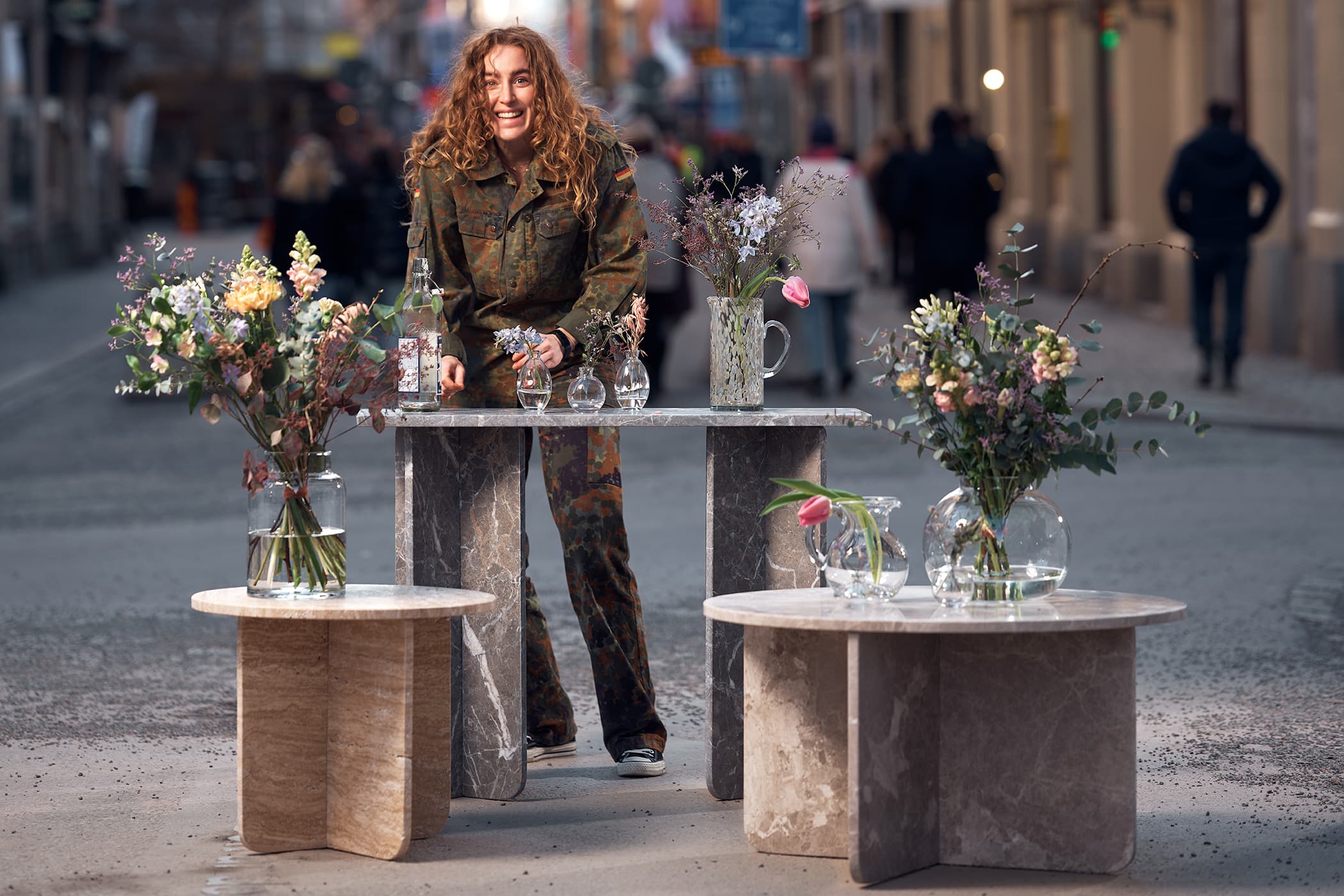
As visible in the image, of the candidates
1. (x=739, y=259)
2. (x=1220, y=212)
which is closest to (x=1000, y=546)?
(x=739, y=259)

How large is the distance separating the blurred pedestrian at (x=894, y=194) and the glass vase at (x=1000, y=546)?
18.5 m

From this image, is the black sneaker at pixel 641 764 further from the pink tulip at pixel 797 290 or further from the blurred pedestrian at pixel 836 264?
the blurred pedestrian at pixel 836 264

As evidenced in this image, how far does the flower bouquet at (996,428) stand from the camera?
474cm

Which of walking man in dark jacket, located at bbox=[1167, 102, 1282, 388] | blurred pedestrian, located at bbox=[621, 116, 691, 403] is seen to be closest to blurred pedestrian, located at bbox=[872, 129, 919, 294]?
walking man in dark jacket, located at bbox=[1167, 102, 1282, 388]

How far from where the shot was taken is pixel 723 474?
561cm

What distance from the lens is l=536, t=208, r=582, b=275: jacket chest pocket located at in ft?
19.1

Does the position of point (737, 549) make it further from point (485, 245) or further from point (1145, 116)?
point (1145, 116)

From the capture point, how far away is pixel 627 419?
17.5ft

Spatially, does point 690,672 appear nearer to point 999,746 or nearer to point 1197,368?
point 999,746

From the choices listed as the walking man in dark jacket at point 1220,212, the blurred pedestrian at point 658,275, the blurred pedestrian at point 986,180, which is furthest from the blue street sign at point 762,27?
the walking man in dark jacket at point 1220,212

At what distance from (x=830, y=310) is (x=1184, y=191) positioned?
8.76 ft

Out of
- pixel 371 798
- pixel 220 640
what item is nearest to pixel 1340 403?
pixel 220 640

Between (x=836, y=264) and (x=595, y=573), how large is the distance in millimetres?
10319

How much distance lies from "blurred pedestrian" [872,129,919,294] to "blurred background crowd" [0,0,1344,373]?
0.05m
